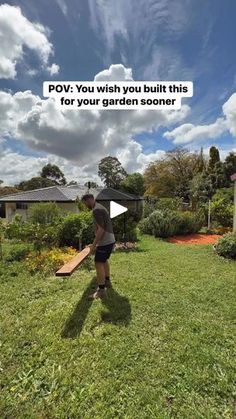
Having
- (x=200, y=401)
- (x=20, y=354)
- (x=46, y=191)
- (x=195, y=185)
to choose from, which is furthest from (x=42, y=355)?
(x=195, y=185)

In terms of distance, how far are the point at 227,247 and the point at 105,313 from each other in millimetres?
5573

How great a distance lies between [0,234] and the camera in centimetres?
874

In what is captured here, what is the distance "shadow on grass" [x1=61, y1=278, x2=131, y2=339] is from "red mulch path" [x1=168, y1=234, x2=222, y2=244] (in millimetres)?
8355

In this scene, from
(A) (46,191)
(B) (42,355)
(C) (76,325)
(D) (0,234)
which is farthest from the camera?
(A) (46,191)

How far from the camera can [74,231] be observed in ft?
33.7

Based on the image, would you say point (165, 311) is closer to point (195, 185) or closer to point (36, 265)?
point (36, 265)

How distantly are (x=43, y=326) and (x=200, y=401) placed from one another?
2.31m

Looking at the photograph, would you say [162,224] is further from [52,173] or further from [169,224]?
[52,173]

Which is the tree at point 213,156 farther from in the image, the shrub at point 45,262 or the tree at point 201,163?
the shrub at point 45,262

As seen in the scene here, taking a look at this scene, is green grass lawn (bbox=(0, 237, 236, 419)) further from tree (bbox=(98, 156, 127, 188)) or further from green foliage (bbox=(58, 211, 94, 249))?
tree (bbox=(98, 156, 127, 188))

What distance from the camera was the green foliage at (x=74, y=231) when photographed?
10.1 metres

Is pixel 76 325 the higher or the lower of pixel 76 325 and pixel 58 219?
the lower

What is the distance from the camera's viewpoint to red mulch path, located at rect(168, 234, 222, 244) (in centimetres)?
1260

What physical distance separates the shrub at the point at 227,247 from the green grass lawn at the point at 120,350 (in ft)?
9.47
